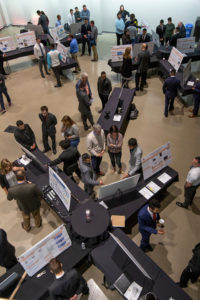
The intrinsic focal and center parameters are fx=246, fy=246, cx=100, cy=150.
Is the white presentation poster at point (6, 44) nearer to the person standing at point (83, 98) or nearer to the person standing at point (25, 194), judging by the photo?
the person standing at point (83, 98)

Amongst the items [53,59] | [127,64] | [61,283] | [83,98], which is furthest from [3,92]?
[61,283]

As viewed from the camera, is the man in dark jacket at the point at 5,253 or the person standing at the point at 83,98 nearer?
the man in dark jacket at the point at 5,253

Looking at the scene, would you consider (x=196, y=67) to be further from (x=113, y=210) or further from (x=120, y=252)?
(x=120, y=252)

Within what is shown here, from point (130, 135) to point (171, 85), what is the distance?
1.75 m

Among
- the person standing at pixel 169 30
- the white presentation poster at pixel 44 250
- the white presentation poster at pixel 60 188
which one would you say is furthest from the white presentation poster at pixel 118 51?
the white presentation poster at pixel 44 250

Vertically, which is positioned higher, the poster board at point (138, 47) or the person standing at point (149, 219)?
the poster board at point (138, 47)

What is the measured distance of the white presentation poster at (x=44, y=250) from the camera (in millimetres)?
3232

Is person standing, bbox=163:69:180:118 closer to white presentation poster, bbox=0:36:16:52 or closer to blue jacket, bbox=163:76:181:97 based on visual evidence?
blue jacket, bbox=163:76:181:97

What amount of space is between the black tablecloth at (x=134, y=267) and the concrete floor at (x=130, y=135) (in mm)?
697

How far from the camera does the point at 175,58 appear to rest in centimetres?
809

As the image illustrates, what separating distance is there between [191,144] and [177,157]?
0.69 metres

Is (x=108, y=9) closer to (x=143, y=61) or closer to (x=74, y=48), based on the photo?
(x=74, y=48)

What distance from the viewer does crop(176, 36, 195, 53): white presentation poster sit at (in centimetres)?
884

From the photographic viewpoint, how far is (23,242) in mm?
4555
